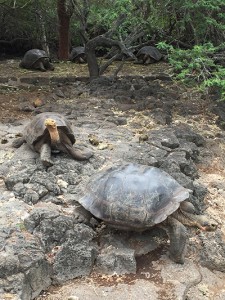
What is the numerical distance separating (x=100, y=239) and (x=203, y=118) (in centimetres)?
386

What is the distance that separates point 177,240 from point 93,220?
724 millimetres

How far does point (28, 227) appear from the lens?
347 cm

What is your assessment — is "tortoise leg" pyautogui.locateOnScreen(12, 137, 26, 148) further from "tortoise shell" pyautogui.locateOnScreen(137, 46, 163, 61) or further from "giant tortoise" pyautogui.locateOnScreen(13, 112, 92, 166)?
"tortoise shell" pyautogui.locateOnScreen(137, 46, 163, 61)

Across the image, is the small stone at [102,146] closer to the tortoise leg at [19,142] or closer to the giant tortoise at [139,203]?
the tortoise leg at [19,142]

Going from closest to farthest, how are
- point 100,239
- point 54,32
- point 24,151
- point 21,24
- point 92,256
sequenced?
point 92,256 < point 100,239 < point 24,151 < point 21,24 < point 54,32

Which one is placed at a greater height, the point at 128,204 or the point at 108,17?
the point at 108,17

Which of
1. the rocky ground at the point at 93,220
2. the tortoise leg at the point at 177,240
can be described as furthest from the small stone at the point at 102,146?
the tortoise leg at the point at 177,240

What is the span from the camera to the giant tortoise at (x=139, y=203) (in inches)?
135

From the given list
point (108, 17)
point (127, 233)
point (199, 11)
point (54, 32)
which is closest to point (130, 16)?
point (108, 17)

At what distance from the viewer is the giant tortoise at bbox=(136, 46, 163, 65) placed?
36.1 ft

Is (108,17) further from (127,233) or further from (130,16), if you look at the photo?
(127,233)

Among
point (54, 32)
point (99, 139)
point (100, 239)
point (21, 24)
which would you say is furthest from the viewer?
point (54, 32)

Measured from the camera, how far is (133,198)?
11.3 ft

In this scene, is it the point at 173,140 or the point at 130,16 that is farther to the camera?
the point at 130,16
